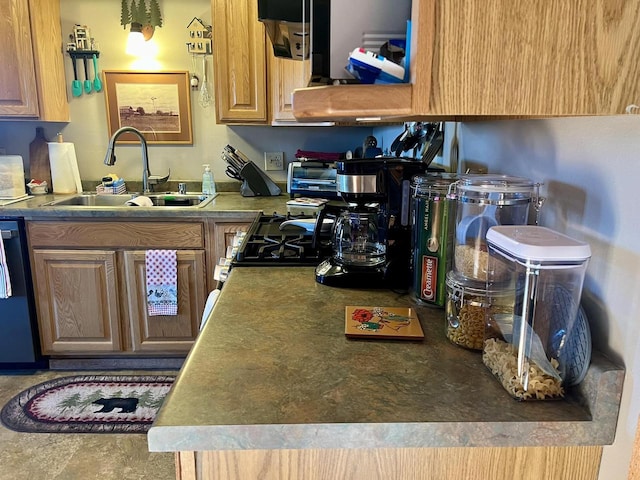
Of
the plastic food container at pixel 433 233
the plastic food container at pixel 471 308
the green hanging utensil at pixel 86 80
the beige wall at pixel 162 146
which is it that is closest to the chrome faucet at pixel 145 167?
the beige wall at pixel 162 146

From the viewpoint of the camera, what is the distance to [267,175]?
3184 mm

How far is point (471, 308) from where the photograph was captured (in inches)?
34.9

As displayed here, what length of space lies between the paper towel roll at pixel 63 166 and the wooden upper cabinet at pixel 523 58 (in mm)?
2882

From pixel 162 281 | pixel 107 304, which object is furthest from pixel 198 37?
pixel 107 304

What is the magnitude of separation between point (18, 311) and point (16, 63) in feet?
4.33

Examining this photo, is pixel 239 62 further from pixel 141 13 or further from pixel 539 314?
pixel 539 314

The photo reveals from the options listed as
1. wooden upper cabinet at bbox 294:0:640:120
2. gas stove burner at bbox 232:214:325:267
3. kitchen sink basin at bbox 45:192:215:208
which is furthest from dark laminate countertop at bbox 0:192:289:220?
wooden upper cabinet at bbox 294:0:640:120

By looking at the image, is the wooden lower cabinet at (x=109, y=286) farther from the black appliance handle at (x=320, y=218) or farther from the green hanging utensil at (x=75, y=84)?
the black appliance handle at (x=320, y=218)

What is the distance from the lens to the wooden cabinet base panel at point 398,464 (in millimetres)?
734

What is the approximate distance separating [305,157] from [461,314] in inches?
87.9

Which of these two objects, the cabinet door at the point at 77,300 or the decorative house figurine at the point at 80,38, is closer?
the cabinet door at the point at 77,300

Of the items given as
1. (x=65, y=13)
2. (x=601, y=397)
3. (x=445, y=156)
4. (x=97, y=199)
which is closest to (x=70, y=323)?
(x=97, y=199)

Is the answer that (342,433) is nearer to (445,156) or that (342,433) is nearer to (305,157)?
(445,156)

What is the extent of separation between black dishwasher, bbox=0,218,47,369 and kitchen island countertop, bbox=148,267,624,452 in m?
2.02
